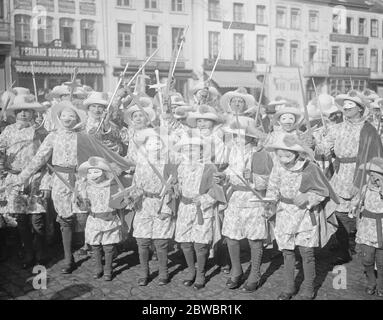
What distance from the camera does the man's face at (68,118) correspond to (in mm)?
4672

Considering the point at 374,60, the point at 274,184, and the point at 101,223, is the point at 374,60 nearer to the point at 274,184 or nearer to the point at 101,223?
the point at 274,184

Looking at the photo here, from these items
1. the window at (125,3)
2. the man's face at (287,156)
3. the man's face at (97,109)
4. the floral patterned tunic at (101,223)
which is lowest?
the floral patterned tunic at (101,223)

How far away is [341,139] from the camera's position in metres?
Result: 4.97

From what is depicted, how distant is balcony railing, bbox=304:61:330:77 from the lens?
26.0ft

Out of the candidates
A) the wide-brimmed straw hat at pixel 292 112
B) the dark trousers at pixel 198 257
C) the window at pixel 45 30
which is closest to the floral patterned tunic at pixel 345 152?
the wide-brimmed straw hat at pixel 292 112

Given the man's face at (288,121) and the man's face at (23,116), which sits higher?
the man's face at (23,116)

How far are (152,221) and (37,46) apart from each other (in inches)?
204

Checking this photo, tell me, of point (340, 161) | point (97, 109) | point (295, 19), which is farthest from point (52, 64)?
point (340, 161)

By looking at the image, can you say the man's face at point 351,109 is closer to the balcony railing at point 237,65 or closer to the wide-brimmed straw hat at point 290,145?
the wide-brimmed straw hat at point 290,145

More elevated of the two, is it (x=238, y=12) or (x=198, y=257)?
(x=238, y=12)

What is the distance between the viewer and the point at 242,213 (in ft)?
13.6

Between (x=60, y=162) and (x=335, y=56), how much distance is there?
5.58m

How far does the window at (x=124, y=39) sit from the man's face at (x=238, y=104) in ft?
10.0
